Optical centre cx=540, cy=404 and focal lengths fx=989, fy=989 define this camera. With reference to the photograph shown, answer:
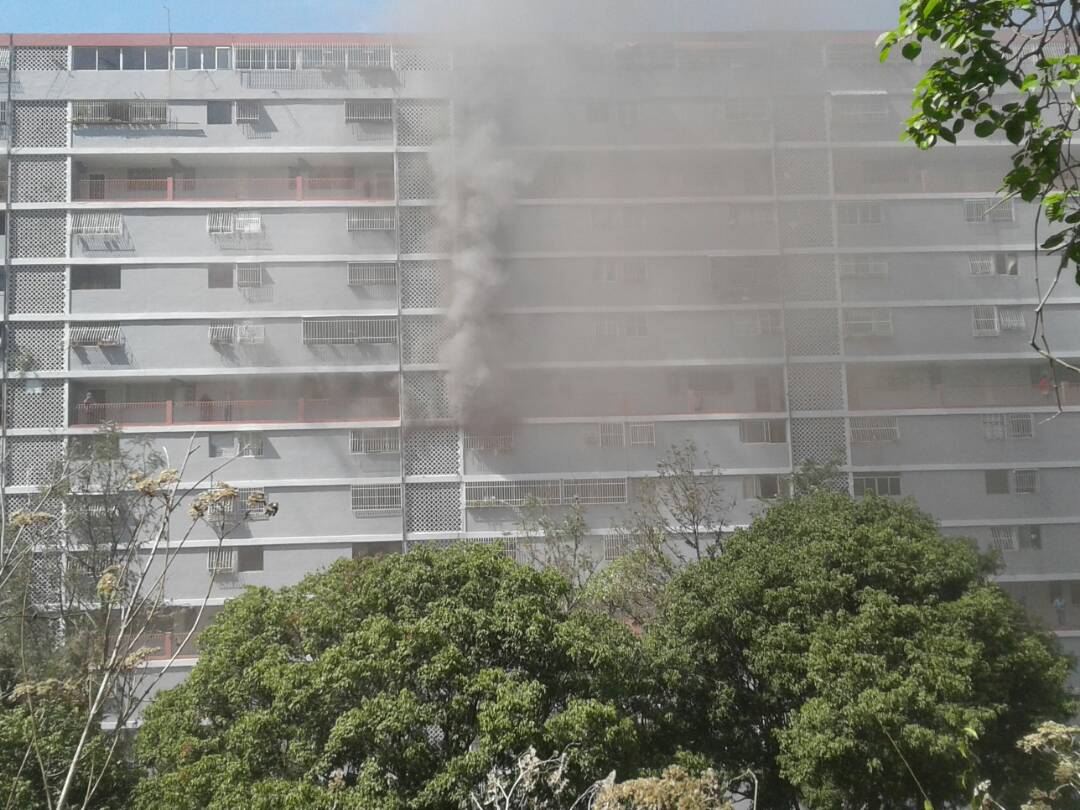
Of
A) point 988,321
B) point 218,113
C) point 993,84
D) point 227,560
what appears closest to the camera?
point 993,84

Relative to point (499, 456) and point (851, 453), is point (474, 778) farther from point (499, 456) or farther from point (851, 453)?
point (851, 453)

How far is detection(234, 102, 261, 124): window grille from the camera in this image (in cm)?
2375

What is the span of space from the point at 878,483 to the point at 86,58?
21606 mm

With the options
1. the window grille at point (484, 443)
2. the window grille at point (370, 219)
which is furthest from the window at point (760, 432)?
the window grille at point (370, 219)

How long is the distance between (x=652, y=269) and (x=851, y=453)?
21.4 ft

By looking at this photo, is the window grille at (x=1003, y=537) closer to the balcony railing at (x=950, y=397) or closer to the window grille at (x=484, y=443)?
the balcony railing at (x=950, y=397)

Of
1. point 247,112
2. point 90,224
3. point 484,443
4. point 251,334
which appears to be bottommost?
point 484,443

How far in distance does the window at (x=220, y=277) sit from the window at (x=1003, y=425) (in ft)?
60.9

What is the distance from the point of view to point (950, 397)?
24.5 m

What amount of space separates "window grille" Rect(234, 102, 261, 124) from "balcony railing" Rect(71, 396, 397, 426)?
676 centimetres

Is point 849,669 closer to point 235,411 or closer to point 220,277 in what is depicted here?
point 235,411

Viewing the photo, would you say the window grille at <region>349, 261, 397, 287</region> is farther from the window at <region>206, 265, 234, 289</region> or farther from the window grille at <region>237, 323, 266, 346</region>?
the window at <region>206, 265, 234, 289</region>

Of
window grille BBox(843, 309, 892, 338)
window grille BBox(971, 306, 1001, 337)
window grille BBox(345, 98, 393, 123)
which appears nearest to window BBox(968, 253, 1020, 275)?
window grille BBox(971, 306, 1001, 337)

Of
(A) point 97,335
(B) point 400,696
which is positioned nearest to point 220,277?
(A) point 97,335
